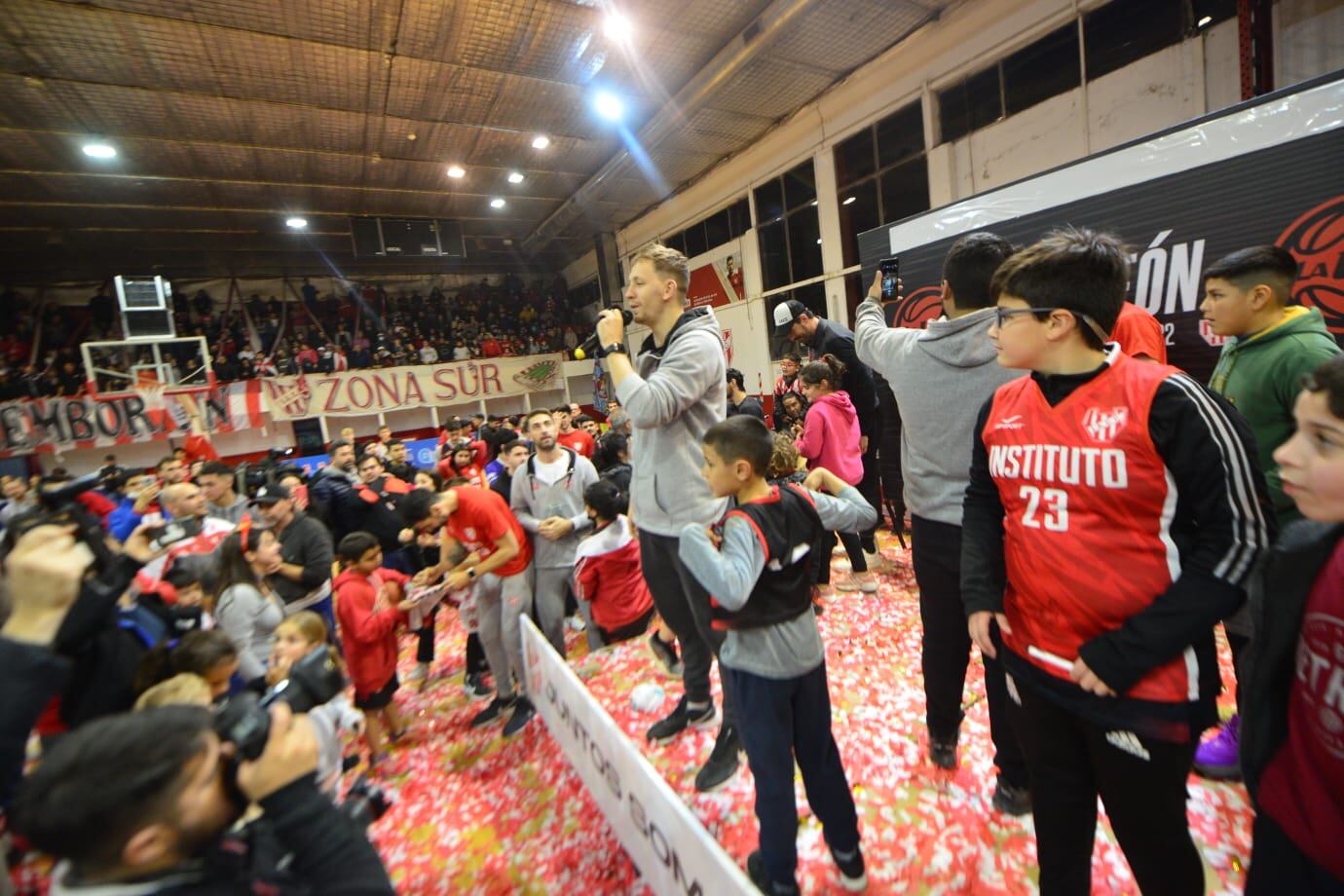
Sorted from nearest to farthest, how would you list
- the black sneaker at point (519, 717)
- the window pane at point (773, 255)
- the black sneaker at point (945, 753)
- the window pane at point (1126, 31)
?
the black sneaker at point (945, 753)
the black sneaker at point (519, 717)
the window pane at point (1126, 31)
the window pane at point (773, 255)

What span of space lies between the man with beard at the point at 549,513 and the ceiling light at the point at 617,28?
4810 mm

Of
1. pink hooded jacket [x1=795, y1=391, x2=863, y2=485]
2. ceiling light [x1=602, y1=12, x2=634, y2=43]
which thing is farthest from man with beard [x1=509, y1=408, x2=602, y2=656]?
ceiling light [x1=602, y1=12, x2=634, y2=43]

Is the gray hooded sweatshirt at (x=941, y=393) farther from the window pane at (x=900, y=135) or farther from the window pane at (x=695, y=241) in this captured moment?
the window pane at (x=695, y=241)

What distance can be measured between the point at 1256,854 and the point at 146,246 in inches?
647

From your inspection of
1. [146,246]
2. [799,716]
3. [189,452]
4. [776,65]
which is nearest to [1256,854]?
[799,716]

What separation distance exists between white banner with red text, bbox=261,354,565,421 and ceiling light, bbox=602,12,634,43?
978cm

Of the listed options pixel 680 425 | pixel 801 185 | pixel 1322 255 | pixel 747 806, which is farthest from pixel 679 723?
pixel 801 185

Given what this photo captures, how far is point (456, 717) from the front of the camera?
3213 millimetres

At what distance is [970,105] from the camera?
6.30 meters

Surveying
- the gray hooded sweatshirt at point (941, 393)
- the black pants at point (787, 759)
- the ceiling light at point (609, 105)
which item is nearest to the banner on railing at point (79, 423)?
the ceiling light at point (609, 105)

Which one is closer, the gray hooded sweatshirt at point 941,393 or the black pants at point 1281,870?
the black pants at point 1281,870

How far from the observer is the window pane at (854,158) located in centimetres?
750

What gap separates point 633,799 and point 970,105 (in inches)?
307

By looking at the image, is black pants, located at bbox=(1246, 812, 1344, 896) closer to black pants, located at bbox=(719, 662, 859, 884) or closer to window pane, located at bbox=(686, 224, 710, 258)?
black pants, located at bbox=(719, 662, 859, 884)
